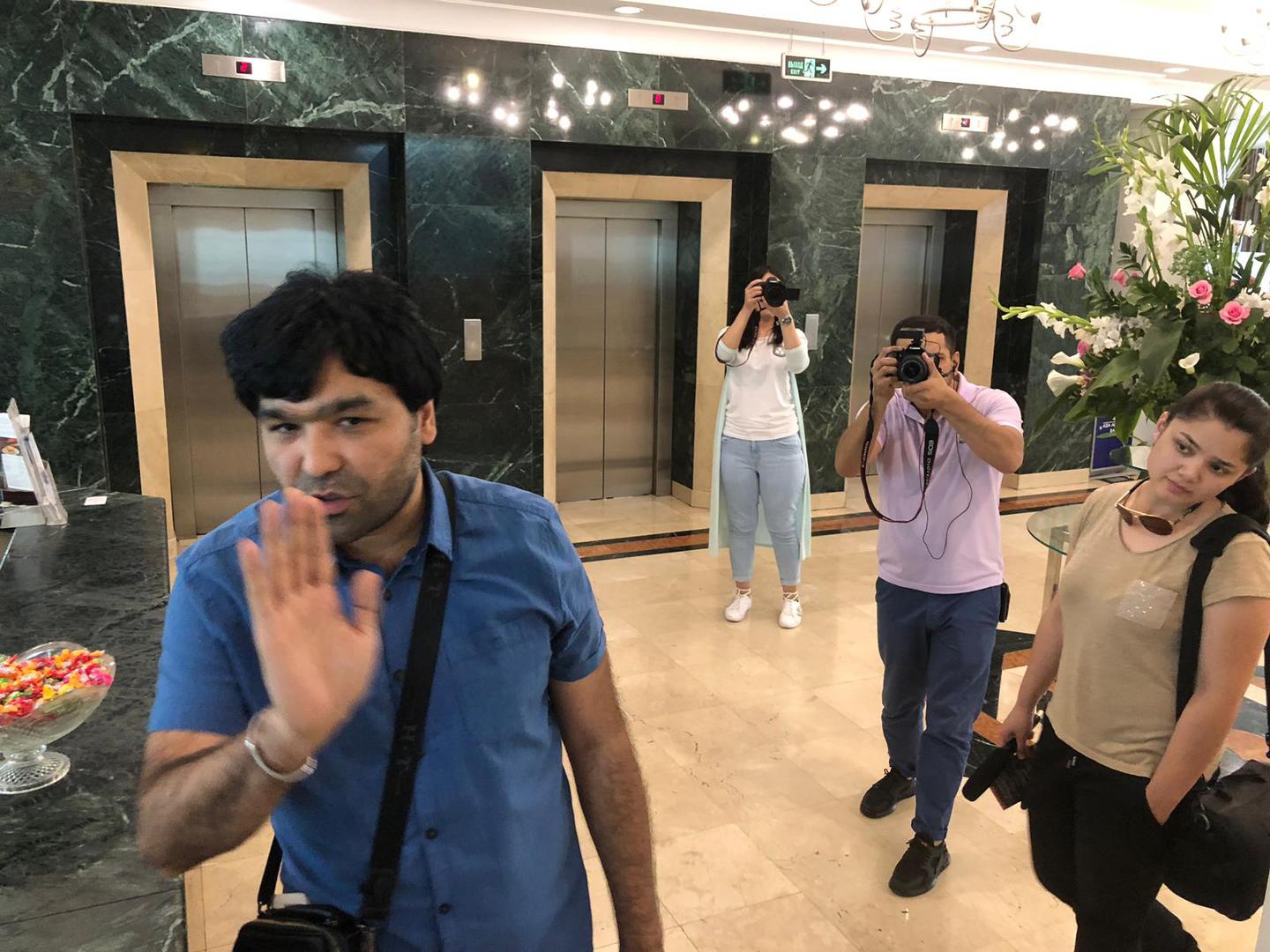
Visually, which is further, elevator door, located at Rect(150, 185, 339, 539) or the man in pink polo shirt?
elevator door, located at Rect(150, 185, 339, 539)

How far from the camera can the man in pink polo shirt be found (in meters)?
2.91

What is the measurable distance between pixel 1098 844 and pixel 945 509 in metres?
1.11

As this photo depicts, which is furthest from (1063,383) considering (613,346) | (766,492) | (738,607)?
(613,346)

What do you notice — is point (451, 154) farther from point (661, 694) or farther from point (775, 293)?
point (661, 694)

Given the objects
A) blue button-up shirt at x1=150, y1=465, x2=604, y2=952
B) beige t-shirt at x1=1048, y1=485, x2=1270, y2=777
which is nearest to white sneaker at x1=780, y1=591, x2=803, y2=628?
beige t-shirt at x1=1048, y1=485, x2=1270, y2=777

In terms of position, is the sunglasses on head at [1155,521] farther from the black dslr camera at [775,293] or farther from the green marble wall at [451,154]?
the green marble wall at [451,154]

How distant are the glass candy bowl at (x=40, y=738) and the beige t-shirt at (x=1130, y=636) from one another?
2056 mm

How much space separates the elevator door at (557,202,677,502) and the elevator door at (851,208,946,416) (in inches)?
66.5

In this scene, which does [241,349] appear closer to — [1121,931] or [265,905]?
[265,905]

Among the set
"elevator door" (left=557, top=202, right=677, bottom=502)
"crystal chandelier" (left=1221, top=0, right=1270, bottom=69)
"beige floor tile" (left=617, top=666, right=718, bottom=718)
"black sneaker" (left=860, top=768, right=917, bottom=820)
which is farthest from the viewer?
"elevator door" (left=557, top=202, right=677, bottom=502)

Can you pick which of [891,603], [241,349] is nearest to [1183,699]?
[891,603]

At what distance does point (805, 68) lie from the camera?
6.45 metres

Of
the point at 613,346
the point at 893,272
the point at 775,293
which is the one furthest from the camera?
the point at 893,272

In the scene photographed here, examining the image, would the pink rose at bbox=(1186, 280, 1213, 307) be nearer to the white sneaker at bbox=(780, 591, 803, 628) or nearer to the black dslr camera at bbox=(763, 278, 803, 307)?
the black dslr camera at bbox=(763, 278, 803, 307)
